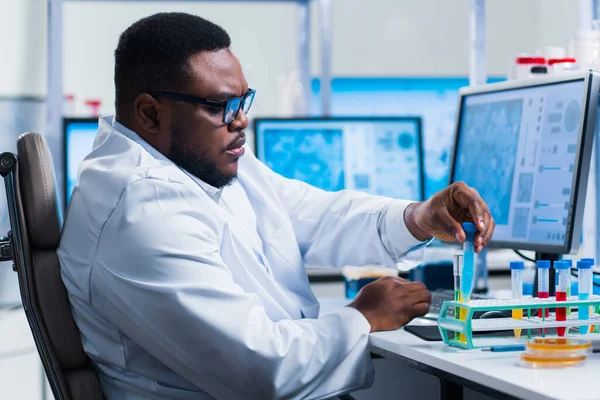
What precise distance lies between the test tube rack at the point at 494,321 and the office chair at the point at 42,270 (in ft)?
1.72

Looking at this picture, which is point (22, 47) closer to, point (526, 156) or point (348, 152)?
point (348, 152)

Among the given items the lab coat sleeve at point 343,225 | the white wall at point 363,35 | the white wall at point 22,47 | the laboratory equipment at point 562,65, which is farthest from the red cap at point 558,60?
the white wall at point 363,35

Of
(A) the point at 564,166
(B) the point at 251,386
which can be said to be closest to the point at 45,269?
(B) the point at 251,386

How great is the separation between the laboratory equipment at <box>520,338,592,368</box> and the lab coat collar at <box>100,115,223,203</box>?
0.61m

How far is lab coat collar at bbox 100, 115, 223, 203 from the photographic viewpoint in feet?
4.30

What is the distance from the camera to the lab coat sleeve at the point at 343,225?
60.0 inches

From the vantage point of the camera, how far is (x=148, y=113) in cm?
132

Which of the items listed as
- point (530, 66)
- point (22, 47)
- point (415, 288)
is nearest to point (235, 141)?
point (415, 288)

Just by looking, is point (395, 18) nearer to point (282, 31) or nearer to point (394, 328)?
point (282, 31)

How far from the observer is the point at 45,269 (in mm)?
1175

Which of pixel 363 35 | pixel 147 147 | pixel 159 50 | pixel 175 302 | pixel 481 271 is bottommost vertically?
pixel 481 271

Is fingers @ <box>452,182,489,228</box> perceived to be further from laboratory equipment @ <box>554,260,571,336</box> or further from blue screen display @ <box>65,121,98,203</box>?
blue screen display @ <box>65,121,98,203</box>

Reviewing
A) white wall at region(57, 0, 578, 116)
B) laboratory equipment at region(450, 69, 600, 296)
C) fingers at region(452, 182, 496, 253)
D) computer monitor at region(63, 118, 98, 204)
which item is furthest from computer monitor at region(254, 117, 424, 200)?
white wall at region(57, 0, 578, 116)

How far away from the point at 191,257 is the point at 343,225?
1.77 feet
